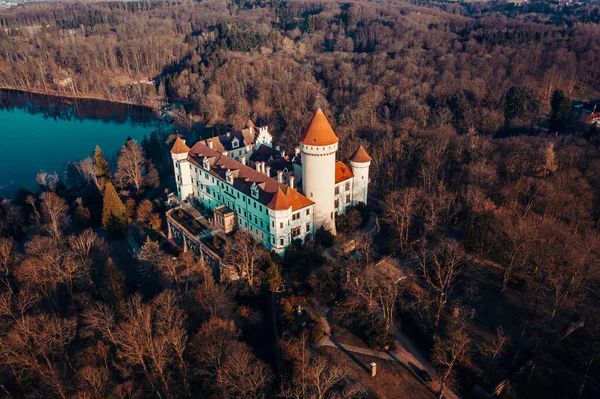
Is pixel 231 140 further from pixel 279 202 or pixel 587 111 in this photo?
pixel 587 111

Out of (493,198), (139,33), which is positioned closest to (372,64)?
(493,198)

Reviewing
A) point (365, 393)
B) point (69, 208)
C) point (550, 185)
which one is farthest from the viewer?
point (69, 208)

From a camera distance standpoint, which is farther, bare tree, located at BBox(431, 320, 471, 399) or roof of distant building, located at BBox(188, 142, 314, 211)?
roof of distant building, located at BBox(188, 142, 314, 211)

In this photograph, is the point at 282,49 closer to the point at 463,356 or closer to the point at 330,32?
the point at 330,32

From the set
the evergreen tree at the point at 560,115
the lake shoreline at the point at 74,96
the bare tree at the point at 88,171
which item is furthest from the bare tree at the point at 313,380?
the lake shoreline at the point at 74,96

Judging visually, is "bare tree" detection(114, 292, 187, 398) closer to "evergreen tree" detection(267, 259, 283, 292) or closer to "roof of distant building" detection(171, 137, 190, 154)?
"evergreen tree" detection(267, 259, 283, 292)

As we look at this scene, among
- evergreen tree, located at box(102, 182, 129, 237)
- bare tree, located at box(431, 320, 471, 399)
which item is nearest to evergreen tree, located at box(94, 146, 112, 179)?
evergreen tree, located at box(102, 182, 129, 237)

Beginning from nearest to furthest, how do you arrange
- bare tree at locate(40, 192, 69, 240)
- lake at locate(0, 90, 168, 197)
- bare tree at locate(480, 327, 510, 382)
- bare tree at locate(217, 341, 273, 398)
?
bare tree at locate(217, 341, 273, 398) < bare tree at locate(480, 327, 510, 382) < bare tree at locate(40, 192, 69, 240) < lake at locate(0, 90, 168, 197)
